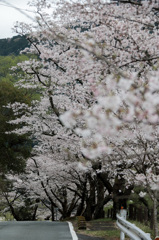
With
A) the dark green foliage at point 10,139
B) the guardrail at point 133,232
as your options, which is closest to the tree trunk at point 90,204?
the dark green foliage at point 10,139

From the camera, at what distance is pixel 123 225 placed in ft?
35.1

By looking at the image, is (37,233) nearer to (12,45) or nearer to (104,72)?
(104,72)

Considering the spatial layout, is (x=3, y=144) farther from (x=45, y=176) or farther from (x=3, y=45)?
(x=3, y=45)

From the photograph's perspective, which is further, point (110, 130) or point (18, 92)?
point (18, 92)

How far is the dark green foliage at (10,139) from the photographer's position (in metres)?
25.9

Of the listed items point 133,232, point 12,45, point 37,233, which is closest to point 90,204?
point 37,233

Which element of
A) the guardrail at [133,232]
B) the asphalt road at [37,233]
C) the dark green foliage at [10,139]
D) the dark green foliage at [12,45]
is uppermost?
the dark green foliage at [12,45]

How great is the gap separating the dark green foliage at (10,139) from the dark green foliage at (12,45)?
258 feet

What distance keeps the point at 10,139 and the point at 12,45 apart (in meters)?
82.8

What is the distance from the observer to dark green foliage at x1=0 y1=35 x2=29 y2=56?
104 m

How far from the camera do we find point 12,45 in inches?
4154

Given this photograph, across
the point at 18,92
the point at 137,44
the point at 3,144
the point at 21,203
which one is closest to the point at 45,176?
the point at 3,144

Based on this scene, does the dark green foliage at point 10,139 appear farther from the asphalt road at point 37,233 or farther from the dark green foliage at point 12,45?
the dark green foliage at point 12,45

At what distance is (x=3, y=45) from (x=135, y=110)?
107163 mm
